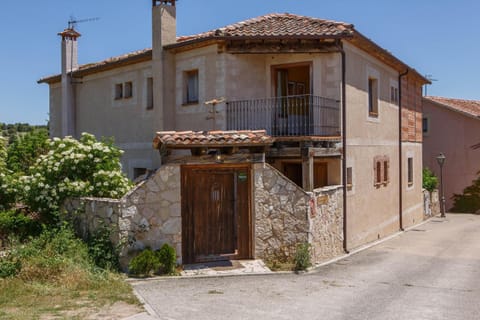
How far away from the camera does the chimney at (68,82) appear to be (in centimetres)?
2288

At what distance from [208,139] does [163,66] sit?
6.39 metres

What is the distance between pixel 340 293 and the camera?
34.1 ft

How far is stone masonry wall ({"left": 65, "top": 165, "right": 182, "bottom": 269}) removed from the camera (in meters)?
11.5

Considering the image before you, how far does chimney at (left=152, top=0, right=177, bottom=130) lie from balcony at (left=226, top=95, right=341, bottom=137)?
8.40 feet

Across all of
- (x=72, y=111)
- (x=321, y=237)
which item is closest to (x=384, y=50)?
(x=321, y=237)

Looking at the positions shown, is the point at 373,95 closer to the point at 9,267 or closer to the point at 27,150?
the point at 27,150

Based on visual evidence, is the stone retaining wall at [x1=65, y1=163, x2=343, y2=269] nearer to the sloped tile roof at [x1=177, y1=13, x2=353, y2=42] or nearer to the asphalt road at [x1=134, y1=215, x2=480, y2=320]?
the asphalt road at [x1=134, y1=215, x2=480, y2=320]

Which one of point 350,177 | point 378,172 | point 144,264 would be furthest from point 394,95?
point 144,264

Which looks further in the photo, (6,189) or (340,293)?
(6,189)

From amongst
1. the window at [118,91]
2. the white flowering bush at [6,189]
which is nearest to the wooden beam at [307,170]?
the white flowering bush at [6,189]

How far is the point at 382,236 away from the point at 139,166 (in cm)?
961

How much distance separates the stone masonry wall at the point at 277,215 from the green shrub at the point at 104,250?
10.9 feet

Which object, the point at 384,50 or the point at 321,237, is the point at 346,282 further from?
the point at 384,50

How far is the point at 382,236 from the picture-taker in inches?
786
